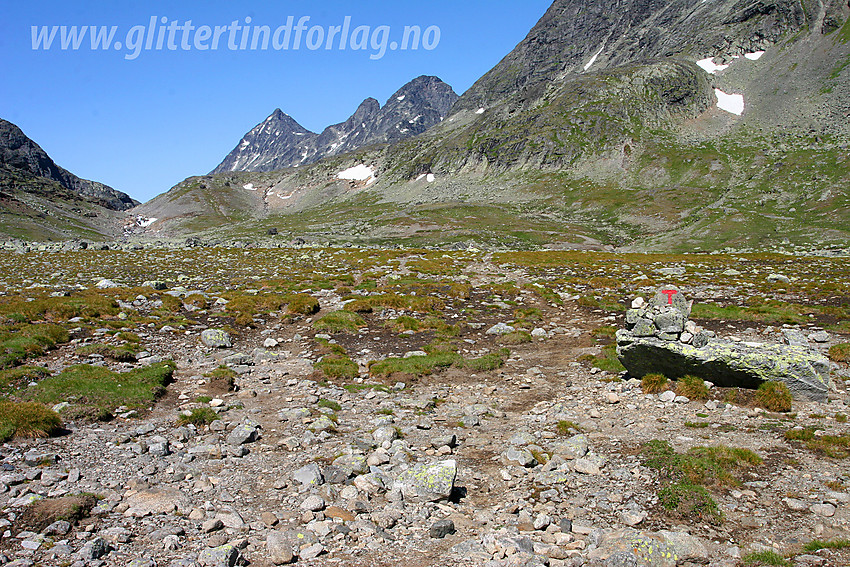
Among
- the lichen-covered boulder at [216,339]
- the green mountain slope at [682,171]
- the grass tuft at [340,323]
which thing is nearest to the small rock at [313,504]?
the lichen-covered boulder at [216,339]

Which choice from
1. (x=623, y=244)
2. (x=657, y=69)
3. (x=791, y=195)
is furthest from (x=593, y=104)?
(x=623, y=244)

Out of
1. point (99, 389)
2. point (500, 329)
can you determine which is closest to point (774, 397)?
point (500, 329)

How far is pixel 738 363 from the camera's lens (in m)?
13.5

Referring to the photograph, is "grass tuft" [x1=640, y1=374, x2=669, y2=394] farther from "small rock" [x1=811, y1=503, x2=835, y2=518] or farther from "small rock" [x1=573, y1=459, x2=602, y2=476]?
"small rock" [x1=811, y1=503, x2=835, y2=518]

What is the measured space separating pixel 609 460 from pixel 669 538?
2.82 m

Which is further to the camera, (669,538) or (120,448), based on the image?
(120,448)

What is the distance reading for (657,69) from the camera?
7790 inches

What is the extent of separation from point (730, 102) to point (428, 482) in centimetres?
22293

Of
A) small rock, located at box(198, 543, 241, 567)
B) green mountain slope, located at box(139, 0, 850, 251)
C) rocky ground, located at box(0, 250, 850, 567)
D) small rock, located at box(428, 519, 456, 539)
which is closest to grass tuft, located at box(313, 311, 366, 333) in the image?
rocky ground, located at box(0, 250, 850, 567)

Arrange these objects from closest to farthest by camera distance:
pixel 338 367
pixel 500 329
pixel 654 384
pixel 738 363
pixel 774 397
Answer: pixel 774 397 → pixel 738 363 → pixel 654 384 → pixel 338 367 → pixel 500 329

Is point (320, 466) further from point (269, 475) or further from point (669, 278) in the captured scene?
point (669, 278)

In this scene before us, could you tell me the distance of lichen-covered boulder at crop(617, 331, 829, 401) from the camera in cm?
1301

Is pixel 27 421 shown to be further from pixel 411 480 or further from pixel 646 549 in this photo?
pixel 646 549

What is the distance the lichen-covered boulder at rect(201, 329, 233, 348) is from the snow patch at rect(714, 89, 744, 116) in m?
209
